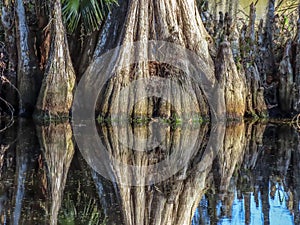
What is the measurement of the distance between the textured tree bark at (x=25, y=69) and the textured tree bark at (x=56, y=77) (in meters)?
0.89

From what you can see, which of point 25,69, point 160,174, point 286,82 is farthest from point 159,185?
point 286,82

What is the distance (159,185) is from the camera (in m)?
8.77

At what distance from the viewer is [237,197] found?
26.4ft

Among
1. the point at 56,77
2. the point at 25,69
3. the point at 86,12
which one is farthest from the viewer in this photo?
the point at 25,69

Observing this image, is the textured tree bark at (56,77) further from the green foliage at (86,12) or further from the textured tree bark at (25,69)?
the textured tree bark at (25,69)

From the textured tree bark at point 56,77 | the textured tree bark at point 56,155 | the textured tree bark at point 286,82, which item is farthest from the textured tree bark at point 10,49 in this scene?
the textured tree bark at point 286,82

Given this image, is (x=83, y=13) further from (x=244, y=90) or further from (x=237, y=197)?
(x=237, y=197)

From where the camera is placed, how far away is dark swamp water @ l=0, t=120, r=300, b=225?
7.11 meters

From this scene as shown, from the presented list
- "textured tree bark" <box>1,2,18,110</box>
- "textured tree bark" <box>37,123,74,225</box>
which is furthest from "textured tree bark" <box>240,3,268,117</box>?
"textured tree bark" <box>1,2,18,110</box>

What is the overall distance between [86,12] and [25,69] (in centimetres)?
216

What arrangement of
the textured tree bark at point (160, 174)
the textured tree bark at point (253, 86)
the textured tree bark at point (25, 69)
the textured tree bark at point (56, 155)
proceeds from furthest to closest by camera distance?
the textured tree bark at point (253, 86), the textured tree bark at point (25, 69), the textured tree bark at point (56, 155), the textured tree bark at point (160, 174)

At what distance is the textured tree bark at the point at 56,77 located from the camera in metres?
16.6

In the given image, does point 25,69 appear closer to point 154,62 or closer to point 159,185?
point 154,62

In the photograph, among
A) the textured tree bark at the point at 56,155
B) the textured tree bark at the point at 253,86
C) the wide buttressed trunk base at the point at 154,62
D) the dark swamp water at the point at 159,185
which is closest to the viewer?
the dark swamp water at the point at 159,185
